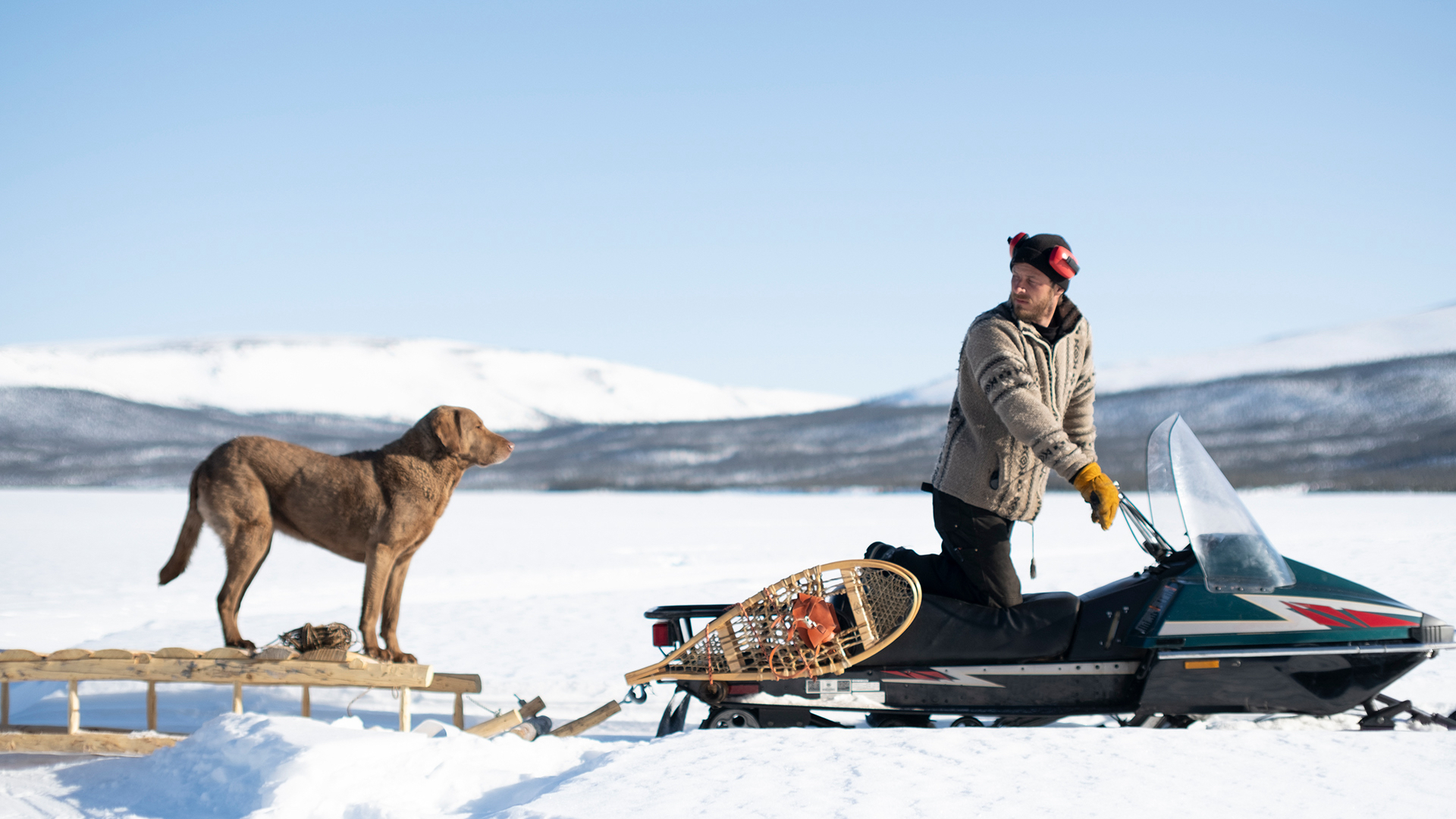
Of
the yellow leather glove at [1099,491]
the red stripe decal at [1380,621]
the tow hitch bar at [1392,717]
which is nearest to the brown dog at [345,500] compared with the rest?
the yellow leather glove at [1099,491]

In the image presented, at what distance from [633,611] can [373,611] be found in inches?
135

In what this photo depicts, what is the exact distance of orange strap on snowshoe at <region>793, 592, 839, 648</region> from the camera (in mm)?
3244

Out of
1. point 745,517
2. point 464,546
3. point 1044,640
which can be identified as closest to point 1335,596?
point 1044,640

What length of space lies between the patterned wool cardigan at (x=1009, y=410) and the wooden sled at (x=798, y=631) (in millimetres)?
388

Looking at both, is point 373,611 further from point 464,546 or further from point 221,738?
point 464,546

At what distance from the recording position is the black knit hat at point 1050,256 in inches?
121

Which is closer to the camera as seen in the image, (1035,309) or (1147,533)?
(1035,309)

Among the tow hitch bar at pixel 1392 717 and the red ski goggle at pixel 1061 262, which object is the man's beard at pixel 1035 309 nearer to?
the red ski goggle at pixel 1061 262

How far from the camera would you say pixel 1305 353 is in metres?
49.9

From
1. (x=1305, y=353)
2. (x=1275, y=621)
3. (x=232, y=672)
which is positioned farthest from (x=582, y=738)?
(x=1305, y=353)

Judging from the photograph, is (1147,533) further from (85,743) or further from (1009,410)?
(85,743)

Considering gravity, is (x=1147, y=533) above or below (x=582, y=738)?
above

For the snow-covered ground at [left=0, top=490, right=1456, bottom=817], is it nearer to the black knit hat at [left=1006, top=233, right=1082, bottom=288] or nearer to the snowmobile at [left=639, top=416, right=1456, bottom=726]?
the snowmobile at [left=639, top=416, right=1456, bottom=726]

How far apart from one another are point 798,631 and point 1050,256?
A: 143cm
